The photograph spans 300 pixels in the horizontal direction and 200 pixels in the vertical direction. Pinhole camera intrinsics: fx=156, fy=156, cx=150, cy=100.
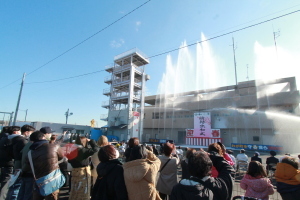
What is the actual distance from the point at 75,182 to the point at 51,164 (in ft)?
3.68

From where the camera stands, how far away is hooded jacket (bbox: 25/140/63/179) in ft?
9.63

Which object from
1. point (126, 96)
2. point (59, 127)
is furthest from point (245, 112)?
point (59, 127)

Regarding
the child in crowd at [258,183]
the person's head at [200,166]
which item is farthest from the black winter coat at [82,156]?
the child in crowd at [258,183]

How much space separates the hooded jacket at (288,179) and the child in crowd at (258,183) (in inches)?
11.3

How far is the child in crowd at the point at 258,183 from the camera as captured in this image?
9.62ft

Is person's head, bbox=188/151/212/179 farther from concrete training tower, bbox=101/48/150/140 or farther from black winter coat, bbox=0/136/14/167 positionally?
concrete training tower, bbox=101/48/150/140

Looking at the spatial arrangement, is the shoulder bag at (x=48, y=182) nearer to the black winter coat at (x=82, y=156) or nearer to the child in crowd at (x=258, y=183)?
the black winter coat at (x=82, y=156)

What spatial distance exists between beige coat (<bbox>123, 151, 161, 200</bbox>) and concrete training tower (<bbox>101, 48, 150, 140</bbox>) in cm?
2748

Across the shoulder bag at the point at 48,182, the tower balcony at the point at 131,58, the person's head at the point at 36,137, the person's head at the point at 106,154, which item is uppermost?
the tower balcony at the point at 131,58

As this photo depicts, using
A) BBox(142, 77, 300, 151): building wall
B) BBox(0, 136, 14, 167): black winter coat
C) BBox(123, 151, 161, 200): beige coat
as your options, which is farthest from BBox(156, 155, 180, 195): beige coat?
BBox(142, 77, 300, 151): building wall

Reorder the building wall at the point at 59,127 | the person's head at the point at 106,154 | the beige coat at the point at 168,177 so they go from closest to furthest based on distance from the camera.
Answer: the person's head at the point at 106,154 < the beige coat at the point at 168,177 < the building wall at the point at 59,127

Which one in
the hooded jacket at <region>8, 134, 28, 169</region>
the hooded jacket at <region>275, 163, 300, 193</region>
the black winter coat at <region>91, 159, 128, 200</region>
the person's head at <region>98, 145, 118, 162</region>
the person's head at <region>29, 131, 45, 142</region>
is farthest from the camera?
the hooded jacket at <region>8, 134, 28, 169</region>

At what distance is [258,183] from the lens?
116 inches

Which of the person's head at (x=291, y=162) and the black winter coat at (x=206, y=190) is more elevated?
the person's head at (x=291, y=162)
